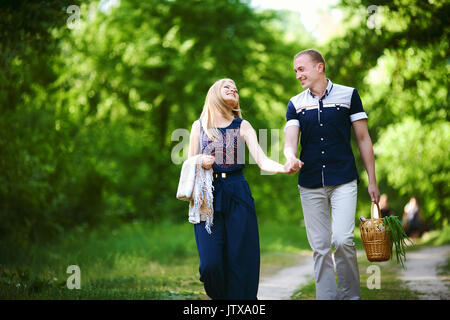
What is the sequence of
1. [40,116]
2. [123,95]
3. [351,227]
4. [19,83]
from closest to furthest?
[351,227]
[19,83]
[40,116]
[123,95]

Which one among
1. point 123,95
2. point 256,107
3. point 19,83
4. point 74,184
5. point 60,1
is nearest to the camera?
point 60,1

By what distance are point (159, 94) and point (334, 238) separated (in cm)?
1700

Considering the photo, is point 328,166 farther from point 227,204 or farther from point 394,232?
point 227,204

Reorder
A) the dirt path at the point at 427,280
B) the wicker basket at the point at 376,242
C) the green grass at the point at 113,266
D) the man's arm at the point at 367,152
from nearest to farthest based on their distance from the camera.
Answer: the wicker basket at the point at 376,242 → the man's arm at the point at 367,152 → the green grass at the point at 113,266 → the dirt path at the point at 427,280

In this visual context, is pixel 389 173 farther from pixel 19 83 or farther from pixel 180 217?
pixel 19 83

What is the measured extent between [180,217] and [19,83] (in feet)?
40.9

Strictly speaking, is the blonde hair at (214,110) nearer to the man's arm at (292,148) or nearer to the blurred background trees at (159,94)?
the man's arm at (292,148)

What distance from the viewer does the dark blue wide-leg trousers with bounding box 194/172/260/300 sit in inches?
177

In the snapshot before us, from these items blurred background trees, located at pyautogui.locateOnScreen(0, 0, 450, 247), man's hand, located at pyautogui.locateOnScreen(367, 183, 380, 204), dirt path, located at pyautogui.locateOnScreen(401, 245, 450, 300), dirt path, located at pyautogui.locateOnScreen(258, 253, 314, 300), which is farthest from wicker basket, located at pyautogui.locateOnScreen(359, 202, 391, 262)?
blurred background trees, located at pyautogui.locateOnScreen(0, 0, 450, 247)

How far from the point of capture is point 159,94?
20.9 meters

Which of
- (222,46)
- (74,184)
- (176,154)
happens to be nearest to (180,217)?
(176,154)

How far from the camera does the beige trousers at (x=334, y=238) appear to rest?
180 inches

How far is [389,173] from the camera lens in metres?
18.5

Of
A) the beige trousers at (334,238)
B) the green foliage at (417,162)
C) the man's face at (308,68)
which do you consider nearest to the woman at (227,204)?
the beige trousers at (334,238)
